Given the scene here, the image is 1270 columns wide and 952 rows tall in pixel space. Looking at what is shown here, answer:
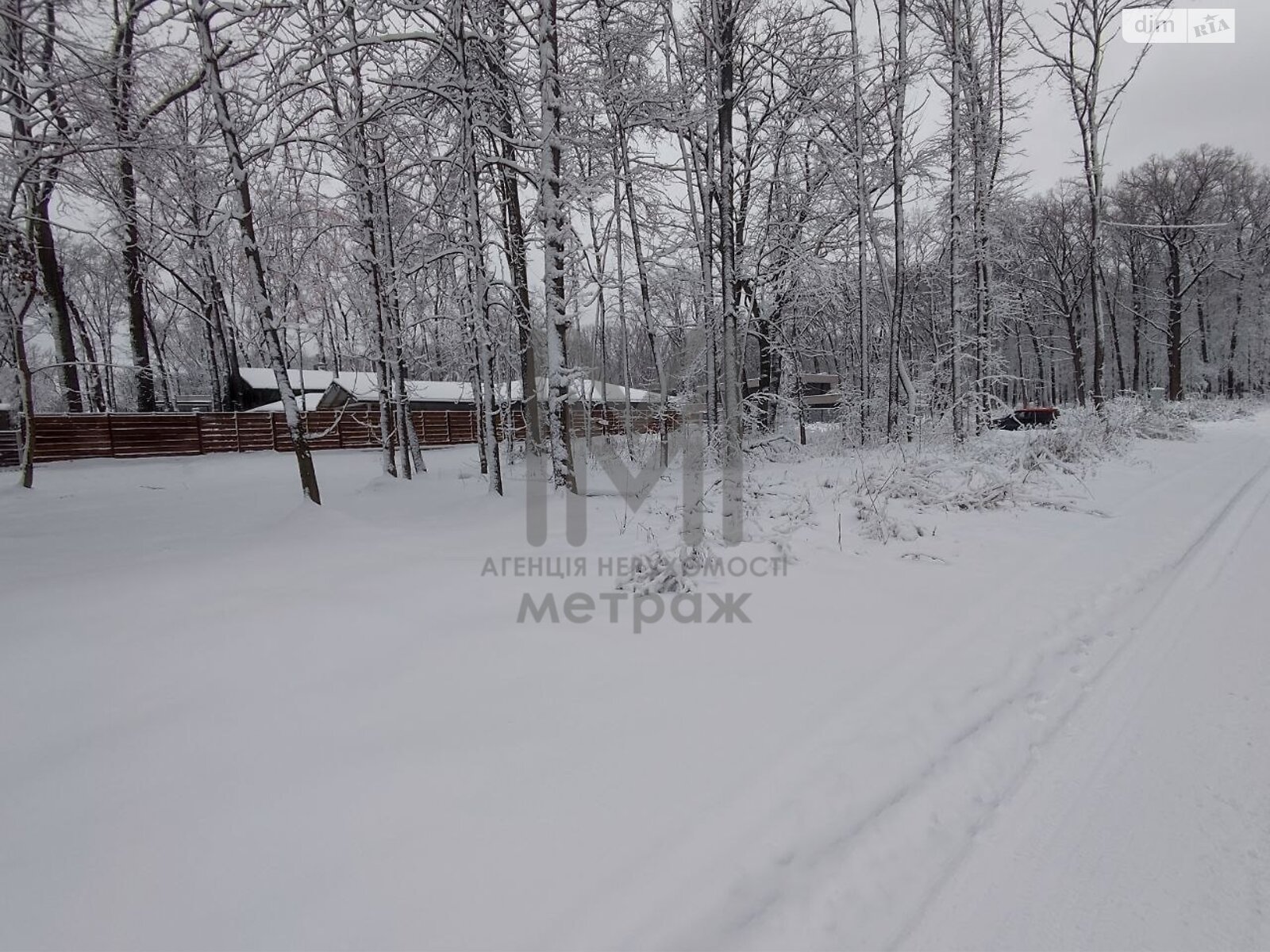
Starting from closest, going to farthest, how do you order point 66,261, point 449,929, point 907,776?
point 449,929, point 907,776, point 66,261

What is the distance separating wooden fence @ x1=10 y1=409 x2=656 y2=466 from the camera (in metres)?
16.4

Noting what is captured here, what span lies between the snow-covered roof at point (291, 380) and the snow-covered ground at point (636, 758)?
1039 inches

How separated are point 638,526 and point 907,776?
14.3ft

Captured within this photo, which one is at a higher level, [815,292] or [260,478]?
[815,292]

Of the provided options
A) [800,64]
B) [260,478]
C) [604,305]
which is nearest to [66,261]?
[260,478]

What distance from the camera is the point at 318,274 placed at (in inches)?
600

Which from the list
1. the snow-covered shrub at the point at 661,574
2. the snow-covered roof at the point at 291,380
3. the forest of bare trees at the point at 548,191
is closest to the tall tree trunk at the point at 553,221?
the forest of bare trees at the point at 548,191

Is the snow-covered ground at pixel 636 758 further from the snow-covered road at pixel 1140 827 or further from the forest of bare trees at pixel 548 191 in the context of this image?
the forest of bare trees at pixel 548 191

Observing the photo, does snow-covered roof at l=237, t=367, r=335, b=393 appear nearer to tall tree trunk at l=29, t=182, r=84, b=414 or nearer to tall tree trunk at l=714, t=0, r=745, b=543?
tall tree trunk at l=29, t=182, r=84, b=414

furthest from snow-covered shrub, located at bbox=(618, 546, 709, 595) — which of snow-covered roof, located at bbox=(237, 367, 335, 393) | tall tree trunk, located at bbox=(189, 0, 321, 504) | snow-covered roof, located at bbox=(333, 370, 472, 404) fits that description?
snow-covered roof, located at bbox=(237, 367, 335, 393)

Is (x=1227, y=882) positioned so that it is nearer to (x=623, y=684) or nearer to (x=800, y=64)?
(x=623, y=684)

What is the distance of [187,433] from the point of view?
62.4ft

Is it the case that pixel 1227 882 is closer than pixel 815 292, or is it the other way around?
pixel 1227 882

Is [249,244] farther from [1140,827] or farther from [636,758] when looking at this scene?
[1140,827]
